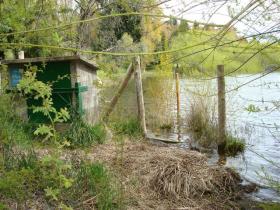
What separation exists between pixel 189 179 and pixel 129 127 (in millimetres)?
3267

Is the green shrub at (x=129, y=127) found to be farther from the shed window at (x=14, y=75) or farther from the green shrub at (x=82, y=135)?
the shed window at (x=14, y=75)

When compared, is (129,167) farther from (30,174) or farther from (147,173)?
(30,174)

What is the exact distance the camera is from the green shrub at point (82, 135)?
6.18 m

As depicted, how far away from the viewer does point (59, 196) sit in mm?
3451

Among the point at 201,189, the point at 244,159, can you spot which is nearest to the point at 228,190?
the point at 201,189

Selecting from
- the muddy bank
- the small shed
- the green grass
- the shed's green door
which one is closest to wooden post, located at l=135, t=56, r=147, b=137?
the small shed

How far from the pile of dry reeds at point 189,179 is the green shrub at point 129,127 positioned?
236 centimetres

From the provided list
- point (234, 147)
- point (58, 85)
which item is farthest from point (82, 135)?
point (234, 147)

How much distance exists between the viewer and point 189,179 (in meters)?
4.78

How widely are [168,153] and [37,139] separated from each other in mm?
2216

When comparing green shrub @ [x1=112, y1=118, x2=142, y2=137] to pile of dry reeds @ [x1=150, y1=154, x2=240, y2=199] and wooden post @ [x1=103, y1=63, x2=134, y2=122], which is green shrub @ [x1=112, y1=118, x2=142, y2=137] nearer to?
wooden post @ [x1=103, y1=63, x2=134, y2=122]

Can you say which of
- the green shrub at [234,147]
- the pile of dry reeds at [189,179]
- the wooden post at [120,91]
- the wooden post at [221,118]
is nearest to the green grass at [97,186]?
the pile of dry reeds at [189,179]

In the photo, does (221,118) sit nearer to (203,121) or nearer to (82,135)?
(203,121)

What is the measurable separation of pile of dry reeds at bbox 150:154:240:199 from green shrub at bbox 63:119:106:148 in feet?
5.00
